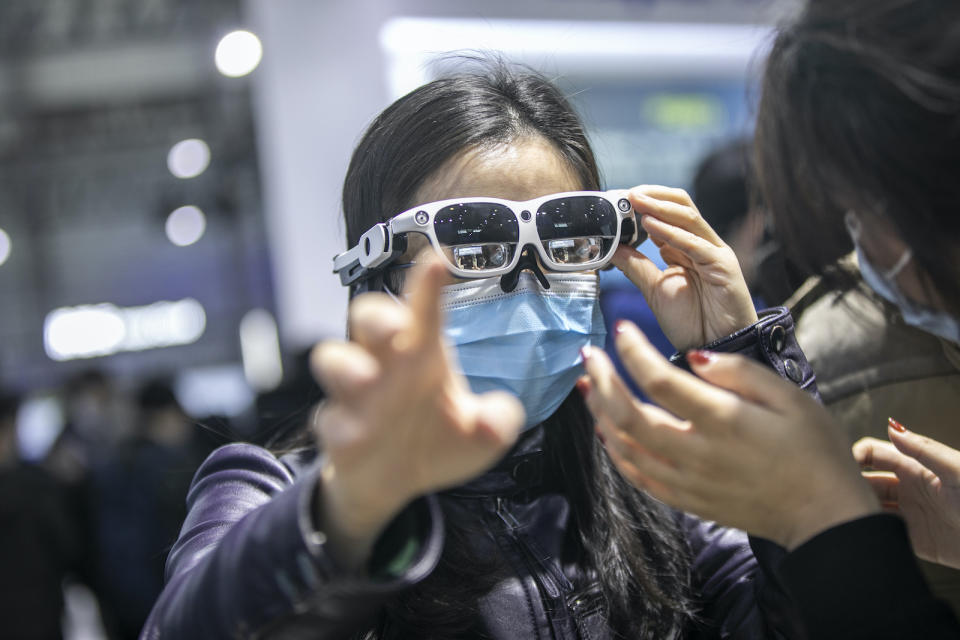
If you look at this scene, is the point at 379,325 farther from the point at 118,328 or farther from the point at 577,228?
the point at 118,328

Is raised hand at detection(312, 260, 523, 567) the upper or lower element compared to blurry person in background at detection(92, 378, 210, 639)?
upper

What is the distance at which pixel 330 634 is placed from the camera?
0.79 meters

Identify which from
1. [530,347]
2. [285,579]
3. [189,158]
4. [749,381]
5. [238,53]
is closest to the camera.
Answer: [285,579]

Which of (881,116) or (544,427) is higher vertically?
(881,116)

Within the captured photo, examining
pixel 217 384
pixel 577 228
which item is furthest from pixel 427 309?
pixel 217 384

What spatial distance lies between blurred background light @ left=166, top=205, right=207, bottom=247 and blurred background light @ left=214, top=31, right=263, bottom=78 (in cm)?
690

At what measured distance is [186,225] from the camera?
13.6 m

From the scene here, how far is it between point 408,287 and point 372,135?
0.33m

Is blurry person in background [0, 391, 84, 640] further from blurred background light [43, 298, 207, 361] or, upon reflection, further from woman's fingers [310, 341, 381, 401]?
blurred background light [43, 298, 207, 361]

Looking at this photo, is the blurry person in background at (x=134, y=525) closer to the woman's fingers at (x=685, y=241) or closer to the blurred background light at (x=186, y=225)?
the woman's fingers at (x=685, y=241)

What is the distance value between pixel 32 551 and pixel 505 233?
3.45 meters

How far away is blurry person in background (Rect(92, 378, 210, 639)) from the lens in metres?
4.27

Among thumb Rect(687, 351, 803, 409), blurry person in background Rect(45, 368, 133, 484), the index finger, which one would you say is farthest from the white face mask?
blurry person in background Rect(45, 368, 133, 484)

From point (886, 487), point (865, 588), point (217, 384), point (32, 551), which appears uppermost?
point (865, 588)
